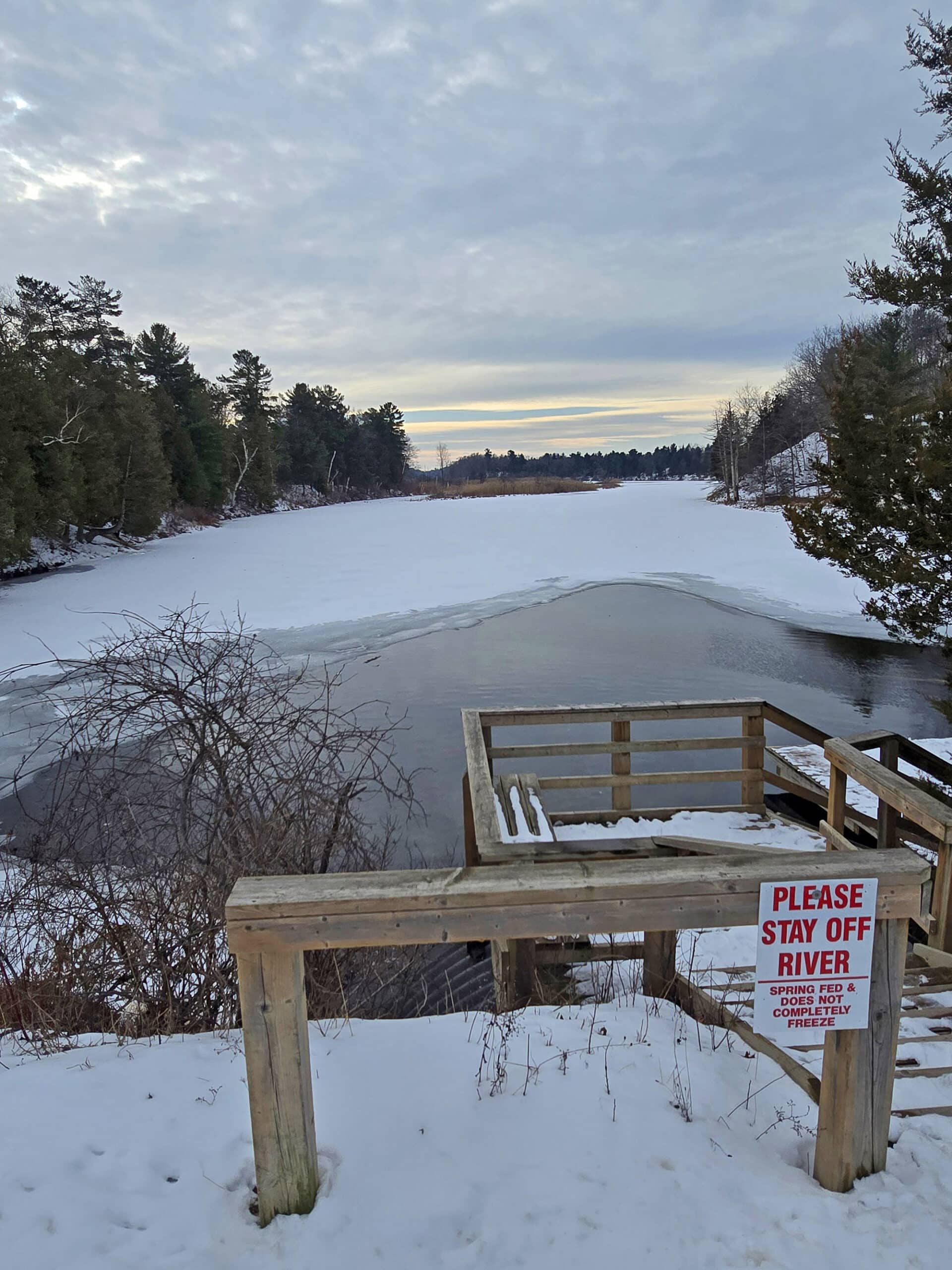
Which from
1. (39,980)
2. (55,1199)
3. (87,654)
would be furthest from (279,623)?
(55,1199)

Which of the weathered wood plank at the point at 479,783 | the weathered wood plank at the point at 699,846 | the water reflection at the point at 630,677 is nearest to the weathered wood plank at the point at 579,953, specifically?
the weathered wood plank at the point at 479,783

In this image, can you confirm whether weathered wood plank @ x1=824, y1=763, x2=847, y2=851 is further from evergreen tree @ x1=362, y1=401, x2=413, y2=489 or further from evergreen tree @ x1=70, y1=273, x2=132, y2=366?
evergreen tree @ x1=362, y1=401, x2=413, y2=489

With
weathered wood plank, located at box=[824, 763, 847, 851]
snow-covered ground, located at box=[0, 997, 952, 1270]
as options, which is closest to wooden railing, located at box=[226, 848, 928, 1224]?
snow-covered ground, located at box=[0, 997, 952, 1270]

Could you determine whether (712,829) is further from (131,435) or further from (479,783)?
(131,435)

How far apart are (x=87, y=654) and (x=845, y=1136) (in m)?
15.1

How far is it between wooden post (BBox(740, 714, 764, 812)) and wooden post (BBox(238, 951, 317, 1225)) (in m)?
5.50

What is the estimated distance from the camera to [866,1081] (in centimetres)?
217

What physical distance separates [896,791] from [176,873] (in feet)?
12.9

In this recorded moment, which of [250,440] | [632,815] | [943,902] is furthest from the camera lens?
[250,440]

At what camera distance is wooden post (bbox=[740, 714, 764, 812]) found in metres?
6.94

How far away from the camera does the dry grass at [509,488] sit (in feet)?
327

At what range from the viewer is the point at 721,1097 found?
2.73 metres

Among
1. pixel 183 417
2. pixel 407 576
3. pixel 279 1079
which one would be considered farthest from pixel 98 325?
pixel 279 1079

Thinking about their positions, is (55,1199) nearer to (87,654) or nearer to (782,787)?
(782,787)
